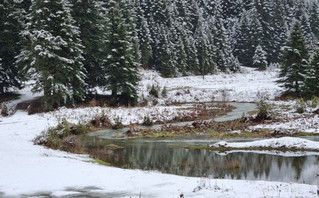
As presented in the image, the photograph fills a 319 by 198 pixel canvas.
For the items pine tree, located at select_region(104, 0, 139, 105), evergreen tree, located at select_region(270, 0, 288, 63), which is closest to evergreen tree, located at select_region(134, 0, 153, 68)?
pine tree, located at select_region(104, 0, 139, 105)

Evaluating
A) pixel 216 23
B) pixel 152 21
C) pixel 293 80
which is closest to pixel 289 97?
pixel 293 80

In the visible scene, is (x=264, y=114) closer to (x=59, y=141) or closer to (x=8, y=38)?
(x=59, y=141)

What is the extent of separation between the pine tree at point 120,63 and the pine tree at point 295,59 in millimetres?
17254

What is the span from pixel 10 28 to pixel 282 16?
80.1 metres

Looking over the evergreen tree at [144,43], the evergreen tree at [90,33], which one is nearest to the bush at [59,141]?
the evergreen tree at [90,33]

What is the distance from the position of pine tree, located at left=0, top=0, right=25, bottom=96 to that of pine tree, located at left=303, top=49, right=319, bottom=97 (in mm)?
30216

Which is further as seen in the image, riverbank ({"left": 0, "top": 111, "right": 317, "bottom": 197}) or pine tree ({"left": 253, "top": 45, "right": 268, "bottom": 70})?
pine tree ({"left": 253, "top": 45, "right": 268, "bottom": 70})

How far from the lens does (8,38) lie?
3522cm

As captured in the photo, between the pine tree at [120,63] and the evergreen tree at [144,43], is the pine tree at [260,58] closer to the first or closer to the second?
the evergreen tree at [144,43]

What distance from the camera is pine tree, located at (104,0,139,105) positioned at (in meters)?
34.2

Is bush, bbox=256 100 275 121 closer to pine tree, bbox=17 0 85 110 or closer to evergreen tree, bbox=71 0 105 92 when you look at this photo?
pine tree, bbox=17 0 85 110

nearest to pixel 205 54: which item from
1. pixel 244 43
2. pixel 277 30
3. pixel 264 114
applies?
pixel 244 43

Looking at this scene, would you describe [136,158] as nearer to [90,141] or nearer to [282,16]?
[90,141]

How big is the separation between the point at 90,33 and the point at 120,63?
5.93 metres
